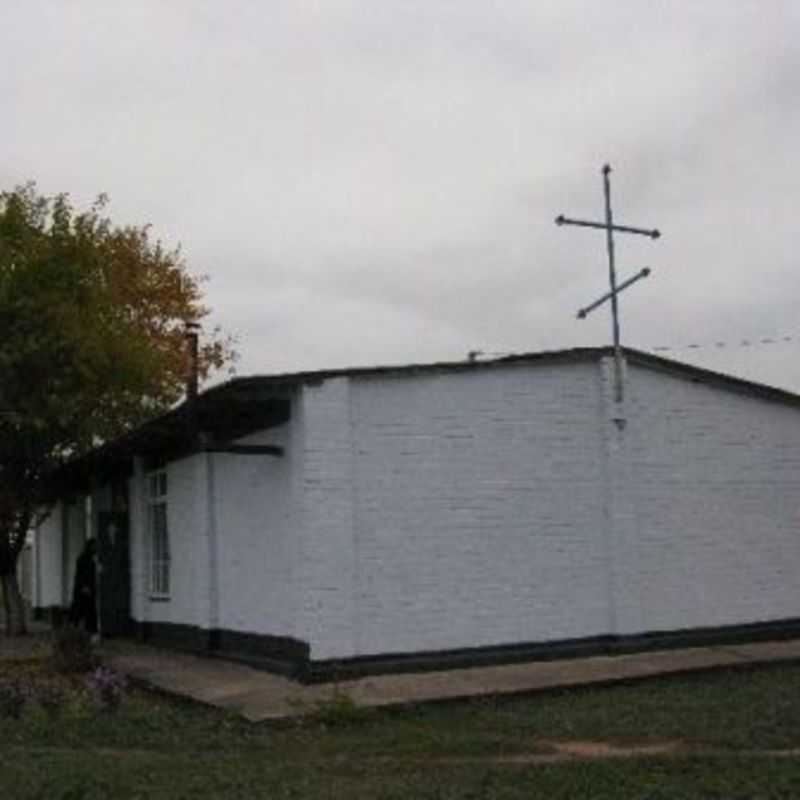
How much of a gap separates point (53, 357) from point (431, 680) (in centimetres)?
968

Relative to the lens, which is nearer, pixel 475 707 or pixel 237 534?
pixel 475 707

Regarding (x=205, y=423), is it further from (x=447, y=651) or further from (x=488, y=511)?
(x=447, y=651)

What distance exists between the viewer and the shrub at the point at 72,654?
65.7ft

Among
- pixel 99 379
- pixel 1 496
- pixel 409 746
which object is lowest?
pixel 409 746

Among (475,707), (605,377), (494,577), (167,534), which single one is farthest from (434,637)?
(167,534)

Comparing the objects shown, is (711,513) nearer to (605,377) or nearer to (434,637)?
(605,377)

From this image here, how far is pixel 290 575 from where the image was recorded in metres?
17.6

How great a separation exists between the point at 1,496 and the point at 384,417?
398 inches

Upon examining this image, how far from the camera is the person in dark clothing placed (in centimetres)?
2622

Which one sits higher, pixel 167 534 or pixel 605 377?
pixel 605 377

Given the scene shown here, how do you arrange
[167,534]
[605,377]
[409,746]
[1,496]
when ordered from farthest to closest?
[1,496] → [167,534] → [605,377] → [409,746]

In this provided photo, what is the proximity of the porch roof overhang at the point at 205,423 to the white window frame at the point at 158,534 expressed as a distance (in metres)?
0.36

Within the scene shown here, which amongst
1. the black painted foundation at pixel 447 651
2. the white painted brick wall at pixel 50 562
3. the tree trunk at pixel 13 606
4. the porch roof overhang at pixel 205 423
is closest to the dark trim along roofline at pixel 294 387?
the porch roof overhang at pixel 205 423

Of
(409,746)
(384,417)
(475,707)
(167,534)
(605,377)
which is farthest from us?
(167,534)
